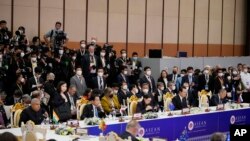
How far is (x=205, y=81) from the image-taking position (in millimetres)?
17203

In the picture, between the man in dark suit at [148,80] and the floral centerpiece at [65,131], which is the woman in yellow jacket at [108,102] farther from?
the floral centerpiece at [65,131]

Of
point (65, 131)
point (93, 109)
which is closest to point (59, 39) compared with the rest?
point (93, 109)

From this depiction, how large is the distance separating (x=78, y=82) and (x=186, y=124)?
3.53 metres

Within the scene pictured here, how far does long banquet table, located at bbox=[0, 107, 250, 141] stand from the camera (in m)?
10.2

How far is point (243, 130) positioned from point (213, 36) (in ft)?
62.7

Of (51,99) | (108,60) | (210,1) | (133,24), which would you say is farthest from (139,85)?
(210,1)

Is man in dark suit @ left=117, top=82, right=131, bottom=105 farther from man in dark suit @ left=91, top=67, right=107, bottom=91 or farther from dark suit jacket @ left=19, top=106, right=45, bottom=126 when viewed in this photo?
dark suit jacket @ left=19, top=106, right=45, bottom=126

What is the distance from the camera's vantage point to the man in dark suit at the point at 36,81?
12.4 metres

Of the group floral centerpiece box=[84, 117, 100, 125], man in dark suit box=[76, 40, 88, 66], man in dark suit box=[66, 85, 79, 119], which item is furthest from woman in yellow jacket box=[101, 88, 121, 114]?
man in dark suit box=[76, 40, 88, 66]

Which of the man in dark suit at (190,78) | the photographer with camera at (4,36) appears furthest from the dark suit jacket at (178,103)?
the photographer with camera at (4,36)

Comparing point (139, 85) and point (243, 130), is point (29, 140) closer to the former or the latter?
point (243, 130)

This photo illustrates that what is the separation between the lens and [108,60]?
15672mm

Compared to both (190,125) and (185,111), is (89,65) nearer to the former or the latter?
(185,111)

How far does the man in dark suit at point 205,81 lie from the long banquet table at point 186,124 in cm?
347
